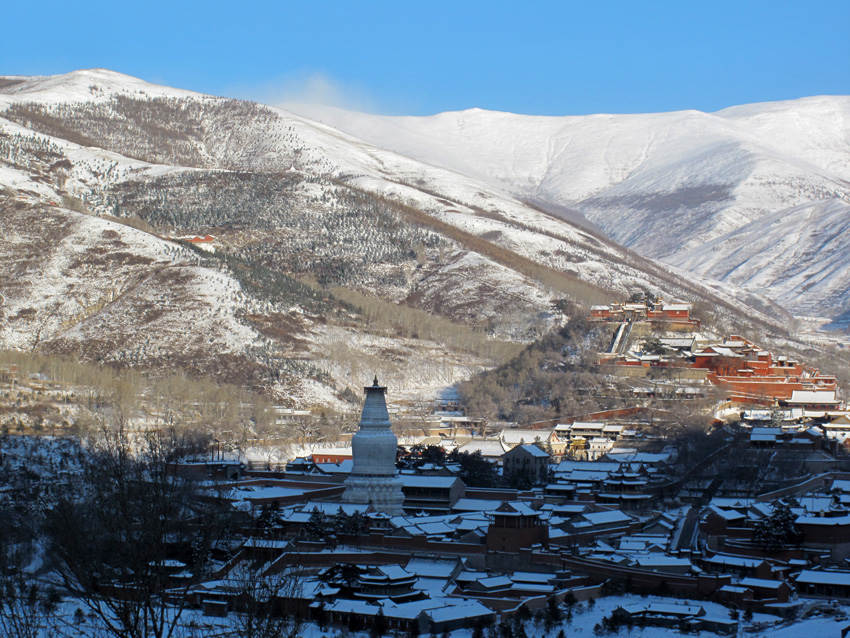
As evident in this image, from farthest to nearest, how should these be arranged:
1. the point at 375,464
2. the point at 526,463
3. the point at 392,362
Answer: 1. the point at 392,362
2. the point at 526,463
3. the point at 375,464

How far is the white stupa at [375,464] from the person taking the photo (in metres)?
63.7

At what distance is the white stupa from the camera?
63.7m

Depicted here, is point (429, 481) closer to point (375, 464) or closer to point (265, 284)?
point (375, 464)

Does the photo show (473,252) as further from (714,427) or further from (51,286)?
(714,427)

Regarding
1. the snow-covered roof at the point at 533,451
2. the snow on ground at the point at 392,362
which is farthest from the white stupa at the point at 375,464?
the snow on ground at the point at 392,362

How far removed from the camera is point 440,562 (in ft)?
180

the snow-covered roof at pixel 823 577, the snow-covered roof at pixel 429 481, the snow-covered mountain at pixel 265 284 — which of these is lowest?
the snow-covered roof at pixel 823 577

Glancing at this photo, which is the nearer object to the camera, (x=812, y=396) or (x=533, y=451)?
(x=533, y=451)

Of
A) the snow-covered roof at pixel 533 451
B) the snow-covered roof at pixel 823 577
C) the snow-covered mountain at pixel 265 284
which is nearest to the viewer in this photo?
the snow-covered roof at pixel 823 577

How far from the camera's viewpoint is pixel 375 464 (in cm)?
6444

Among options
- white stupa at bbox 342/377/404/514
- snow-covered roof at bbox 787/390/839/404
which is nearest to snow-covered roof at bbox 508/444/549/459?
white stupa at bbox 342/377/404/514

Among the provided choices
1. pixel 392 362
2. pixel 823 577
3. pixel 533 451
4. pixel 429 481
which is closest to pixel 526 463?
pixel 533 451

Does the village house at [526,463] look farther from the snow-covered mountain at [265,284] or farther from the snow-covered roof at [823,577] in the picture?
the snow-covered mountain at [265,284]

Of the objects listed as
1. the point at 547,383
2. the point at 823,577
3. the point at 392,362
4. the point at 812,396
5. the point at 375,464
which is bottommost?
the point at 823,577
